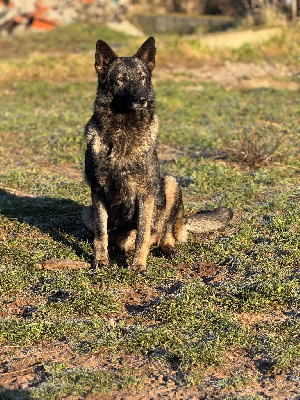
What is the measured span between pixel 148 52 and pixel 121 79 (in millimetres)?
450

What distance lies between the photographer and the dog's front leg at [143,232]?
20.9ft

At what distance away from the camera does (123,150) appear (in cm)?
631

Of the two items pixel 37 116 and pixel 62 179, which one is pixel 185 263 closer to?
pixel 62 179

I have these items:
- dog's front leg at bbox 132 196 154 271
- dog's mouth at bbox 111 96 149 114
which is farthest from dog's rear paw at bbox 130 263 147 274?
dog's mouth at bbox 111 96 149 114

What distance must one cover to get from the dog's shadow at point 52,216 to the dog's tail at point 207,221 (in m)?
1.12

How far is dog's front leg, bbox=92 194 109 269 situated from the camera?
252 inches

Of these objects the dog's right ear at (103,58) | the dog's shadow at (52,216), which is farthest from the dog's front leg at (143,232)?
the dog's right ear at (103,58)

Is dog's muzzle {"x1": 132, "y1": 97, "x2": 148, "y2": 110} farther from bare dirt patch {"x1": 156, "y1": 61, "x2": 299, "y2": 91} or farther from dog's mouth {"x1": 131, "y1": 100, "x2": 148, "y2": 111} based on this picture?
bare dirt patch {"x1": 156, "y1": 61, "x2": 299, "y2": 91}

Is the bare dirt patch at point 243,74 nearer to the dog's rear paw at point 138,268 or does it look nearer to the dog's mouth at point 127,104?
the dog's mouth at point 127,104

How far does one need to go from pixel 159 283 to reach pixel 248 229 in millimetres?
1697

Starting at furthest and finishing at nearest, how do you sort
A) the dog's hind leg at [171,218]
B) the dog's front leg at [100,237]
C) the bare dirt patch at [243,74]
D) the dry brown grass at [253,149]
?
the bare dirt patch at [243,74] → the dry brown grass at [253,149] → the dog's hind leg at [171,218] → the dog's front leg at [100,237]

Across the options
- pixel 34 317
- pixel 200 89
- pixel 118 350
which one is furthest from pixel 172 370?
pixel 200 89

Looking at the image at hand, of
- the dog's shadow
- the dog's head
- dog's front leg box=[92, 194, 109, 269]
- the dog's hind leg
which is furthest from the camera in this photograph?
the dog's shadow

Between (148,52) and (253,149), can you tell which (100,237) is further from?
(253,149)
